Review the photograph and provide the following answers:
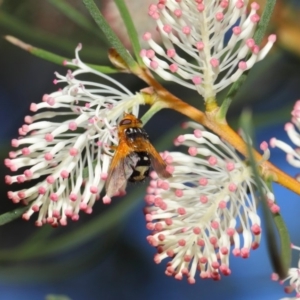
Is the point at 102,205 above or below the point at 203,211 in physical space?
above

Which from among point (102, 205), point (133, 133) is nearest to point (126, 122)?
point (133, 133)

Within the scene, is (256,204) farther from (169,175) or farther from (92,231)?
(92,231)

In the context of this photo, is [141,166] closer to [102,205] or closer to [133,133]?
[133,133]

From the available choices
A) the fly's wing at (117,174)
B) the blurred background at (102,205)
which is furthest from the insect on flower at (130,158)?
the blurred background at (102,205)

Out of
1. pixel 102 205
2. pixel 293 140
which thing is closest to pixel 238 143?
pixel 293 140

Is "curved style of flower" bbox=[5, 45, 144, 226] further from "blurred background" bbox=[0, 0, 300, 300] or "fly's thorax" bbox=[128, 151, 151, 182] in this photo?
"blurred background" bbox=[0, 0, 300, 300]

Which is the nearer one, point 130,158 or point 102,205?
point 130,158

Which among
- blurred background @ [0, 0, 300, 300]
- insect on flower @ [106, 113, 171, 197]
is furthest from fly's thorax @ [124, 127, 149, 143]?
blurred background @ [0, 0, 300, 300]
